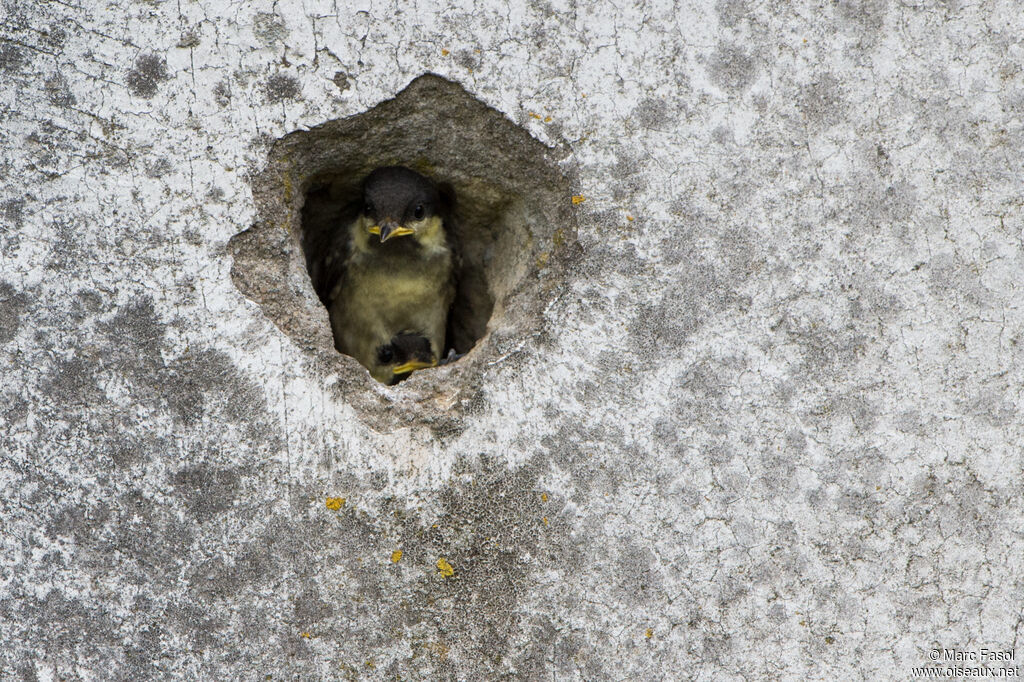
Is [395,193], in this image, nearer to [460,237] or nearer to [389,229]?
[389,229]

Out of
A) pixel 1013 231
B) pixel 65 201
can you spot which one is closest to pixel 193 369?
pixel 65 201

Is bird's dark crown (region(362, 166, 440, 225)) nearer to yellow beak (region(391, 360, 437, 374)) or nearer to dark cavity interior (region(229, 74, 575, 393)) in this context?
dark cavity interior (region(229, 74, 575, 393))

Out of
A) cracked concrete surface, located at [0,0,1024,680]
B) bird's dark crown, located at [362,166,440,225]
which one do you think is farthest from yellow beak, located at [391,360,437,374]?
cracked concrete surface, located at [0,0,1024,680]

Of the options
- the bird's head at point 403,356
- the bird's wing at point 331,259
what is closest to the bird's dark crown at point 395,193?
the bird's wing at point 331,259

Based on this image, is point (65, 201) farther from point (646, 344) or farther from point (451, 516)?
point (646, 344)

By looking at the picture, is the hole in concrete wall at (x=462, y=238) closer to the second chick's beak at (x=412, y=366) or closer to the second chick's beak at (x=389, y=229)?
the second chick's beak at (x=389, y=229)

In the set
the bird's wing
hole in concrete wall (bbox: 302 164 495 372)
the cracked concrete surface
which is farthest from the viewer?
the bird's wing

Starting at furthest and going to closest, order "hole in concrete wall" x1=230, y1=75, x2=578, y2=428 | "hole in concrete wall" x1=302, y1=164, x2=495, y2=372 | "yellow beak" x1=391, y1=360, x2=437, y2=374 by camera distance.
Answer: "yellow beak" x1=391, y1=360, x2=437, y2=374
"hole in concrete wall" x1=302, y1=164, x2=495, y2=372
"hole in concrete wall" x1=230, y1=75, x2=578, y2=428
